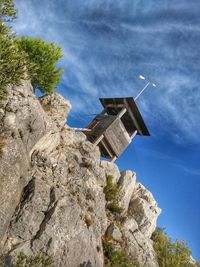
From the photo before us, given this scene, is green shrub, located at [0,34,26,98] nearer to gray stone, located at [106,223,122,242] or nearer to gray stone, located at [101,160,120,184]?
gray stone, located at [106,223,122,242]

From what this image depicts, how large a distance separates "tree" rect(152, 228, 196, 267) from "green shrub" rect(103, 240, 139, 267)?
9496 mm

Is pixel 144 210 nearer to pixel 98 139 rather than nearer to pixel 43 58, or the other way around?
pixel 98 139

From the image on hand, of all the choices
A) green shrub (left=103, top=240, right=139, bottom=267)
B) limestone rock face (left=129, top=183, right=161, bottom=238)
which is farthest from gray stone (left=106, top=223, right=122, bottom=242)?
limestone rock face (left=129, top=183, right=161, bottom=238)

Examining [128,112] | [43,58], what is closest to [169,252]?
[128,112]

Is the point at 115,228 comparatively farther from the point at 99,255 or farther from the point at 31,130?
the point at 31,130

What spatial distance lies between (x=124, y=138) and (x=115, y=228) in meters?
18.0

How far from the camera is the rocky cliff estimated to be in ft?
81.0

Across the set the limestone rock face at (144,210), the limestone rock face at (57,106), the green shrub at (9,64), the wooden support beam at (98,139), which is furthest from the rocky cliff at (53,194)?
the wooden support beam at (98,139)

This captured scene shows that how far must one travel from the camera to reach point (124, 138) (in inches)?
1971

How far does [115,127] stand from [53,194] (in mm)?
21694

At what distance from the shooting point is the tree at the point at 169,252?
4169 cm

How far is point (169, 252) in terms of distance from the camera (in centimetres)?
4525


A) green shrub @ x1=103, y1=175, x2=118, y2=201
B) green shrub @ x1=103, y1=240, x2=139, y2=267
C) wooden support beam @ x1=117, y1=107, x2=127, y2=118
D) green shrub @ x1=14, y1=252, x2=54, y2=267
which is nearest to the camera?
green shrub @ x1=14, y1=252, x2=54, y2=267

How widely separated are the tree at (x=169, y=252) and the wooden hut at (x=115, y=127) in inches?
548
